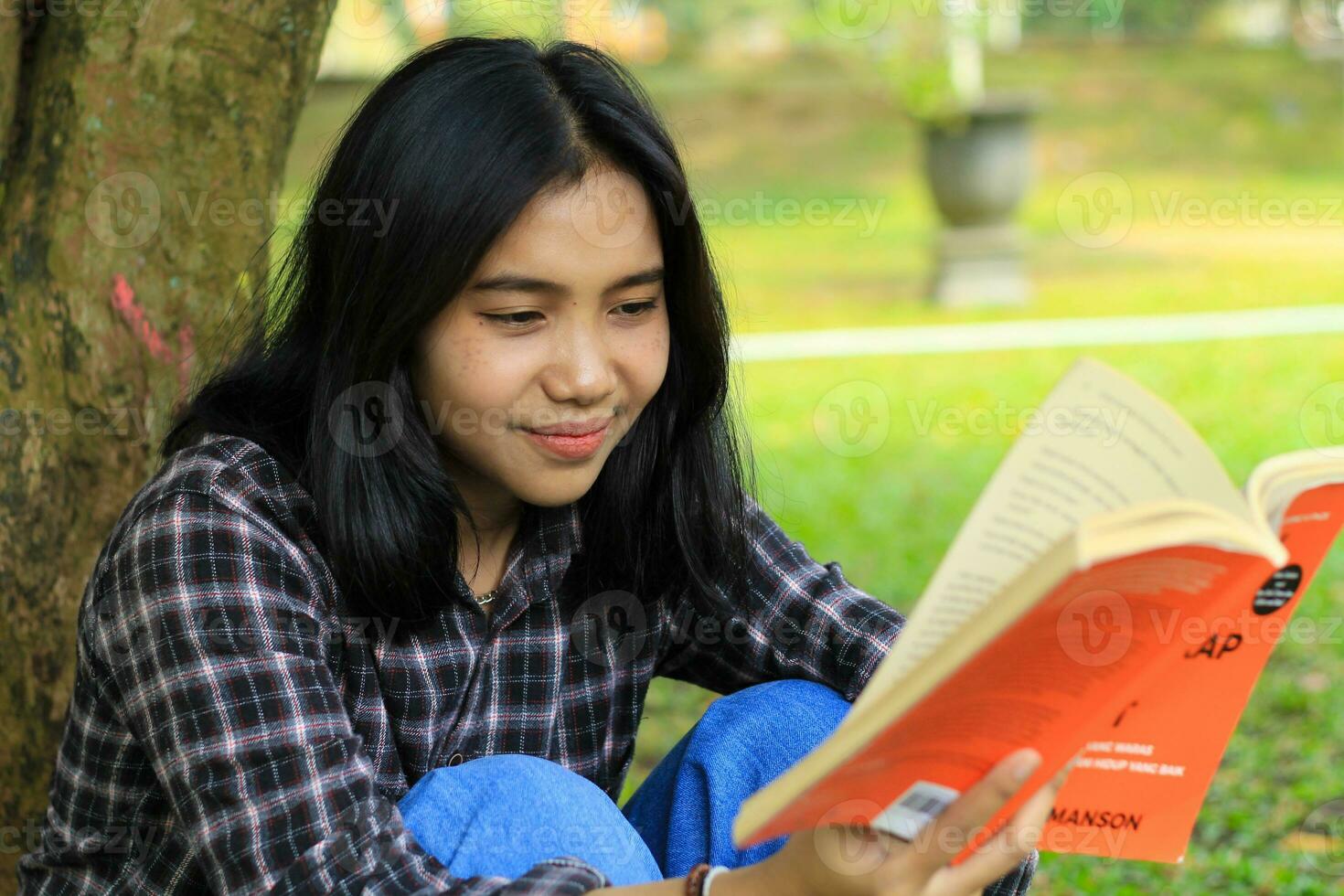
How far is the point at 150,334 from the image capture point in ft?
7.05

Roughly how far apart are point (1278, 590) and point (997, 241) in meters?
8.08

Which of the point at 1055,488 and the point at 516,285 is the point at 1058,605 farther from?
the point at 516,285

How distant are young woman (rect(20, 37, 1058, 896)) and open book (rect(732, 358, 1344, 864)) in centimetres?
14

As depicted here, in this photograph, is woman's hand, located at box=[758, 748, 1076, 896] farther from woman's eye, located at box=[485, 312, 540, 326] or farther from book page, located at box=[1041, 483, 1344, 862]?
woman's eye, located at box=[485, 312, 540, 326]

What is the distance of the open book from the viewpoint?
3.21 feet

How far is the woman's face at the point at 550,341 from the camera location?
159 centimetres

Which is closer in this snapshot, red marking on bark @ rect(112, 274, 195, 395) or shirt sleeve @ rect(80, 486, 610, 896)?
shirt sleeve @ rect(80, 486, 610, 896)

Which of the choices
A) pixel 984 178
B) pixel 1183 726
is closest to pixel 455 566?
pixel 1183 726

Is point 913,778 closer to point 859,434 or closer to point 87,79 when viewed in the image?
point 87,79

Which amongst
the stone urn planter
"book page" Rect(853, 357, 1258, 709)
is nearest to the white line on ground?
the stone urn planter

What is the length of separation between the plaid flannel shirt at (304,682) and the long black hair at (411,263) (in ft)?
0.19

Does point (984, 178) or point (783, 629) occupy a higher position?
point (984, 178)

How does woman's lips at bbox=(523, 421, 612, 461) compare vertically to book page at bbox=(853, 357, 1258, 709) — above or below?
below

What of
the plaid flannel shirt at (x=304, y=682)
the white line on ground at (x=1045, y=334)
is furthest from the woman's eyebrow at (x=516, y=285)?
the white line on ground at (x=1045, y=334)
